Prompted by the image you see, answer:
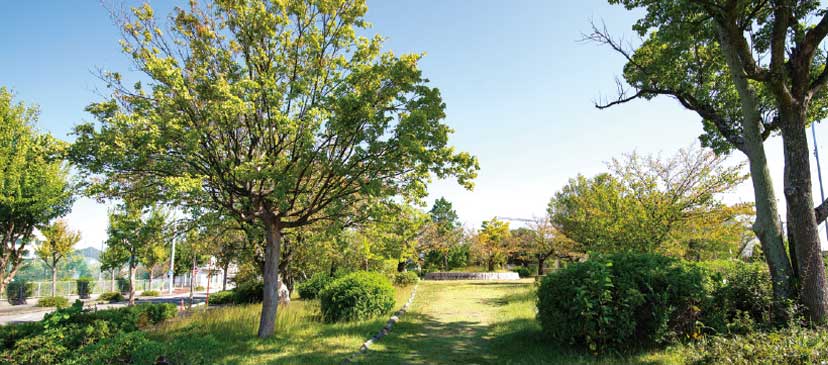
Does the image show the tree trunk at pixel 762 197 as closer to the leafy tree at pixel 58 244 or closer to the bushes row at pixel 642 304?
the bushes row at pixel 642 304

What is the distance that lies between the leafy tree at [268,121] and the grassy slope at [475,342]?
318 centimetres

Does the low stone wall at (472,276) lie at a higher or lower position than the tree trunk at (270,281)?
lower

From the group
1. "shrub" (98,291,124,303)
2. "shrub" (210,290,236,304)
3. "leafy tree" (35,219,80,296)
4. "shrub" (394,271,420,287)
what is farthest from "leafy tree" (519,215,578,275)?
"leafy tree" (35,219,80,296)

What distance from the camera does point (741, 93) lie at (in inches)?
327

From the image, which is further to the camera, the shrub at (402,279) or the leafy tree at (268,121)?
the shrub at (402,279)

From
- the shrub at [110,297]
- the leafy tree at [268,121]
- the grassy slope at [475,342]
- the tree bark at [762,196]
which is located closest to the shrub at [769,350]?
the grassy slope at [475,342]

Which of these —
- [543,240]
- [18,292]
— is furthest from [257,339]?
[18,292]

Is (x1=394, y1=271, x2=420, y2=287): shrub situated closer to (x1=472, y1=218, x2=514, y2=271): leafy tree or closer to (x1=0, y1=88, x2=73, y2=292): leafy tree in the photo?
(x1=472, y1=218, x2=514, y2=271): leafy tree

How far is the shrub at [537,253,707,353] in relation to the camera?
672 centimetres

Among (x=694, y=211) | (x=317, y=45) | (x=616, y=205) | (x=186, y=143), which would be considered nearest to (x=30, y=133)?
(x=186, y=143)

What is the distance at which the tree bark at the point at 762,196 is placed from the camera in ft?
23.7

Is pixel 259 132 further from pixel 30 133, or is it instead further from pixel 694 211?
pixel 694 211

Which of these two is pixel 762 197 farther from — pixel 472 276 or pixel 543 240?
pixel 472 276

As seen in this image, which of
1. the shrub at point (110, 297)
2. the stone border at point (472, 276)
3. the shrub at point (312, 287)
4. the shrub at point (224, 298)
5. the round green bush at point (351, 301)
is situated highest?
the round green bush at point (351, 301)
